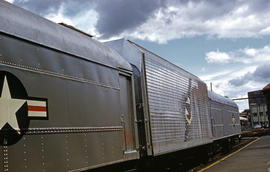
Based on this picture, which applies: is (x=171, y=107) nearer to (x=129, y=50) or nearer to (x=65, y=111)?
(x=129, y=50)

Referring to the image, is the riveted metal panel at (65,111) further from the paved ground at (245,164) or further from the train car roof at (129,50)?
the paved ground at (245,164)

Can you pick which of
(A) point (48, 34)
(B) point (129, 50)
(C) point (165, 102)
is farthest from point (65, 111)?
(C) point (165, 102)

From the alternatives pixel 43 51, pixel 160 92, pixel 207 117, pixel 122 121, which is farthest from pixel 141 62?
pixel 207 117

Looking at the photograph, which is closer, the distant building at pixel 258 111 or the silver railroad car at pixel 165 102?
the silver railroad car at pixel 165 102

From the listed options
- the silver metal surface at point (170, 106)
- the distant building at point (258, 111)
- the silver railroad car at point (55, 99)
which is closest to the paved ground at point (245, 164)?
the silver metal surface at point (170, 106)

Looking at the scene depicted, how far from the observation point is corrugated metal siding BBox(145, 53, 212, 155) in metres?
7.71

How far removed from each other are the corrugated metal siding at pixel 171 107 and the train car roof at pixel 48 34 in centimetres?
182

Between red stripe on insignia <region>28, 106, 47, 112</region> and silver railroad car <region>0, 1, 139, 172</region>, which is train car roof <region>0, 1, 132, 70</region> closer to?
silver railroad car <region>0, 1, 139, 172</region>

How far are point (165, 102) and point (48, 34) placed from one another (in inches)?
174

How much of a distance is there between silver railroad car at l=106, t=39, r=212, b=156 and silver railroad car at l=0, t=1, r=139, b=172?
4.05ft

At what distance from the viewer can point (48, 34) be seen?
184 inches

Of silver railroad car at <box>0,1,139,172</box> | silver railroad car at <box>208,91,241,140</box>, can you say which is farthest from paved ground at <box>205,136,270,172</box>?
silver railroad car at <box>0,1,139,172</box>

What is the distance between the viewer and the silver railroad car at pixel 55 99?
3.72 metres

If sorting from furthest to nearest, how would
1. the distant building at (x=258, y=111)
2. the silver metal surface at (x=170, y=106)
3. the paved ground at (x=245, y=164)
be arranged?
the distant building at (x=258, y=111) < the paved ground at (x=245, y=164) < the silver metal surface at (x=170, y=106)
